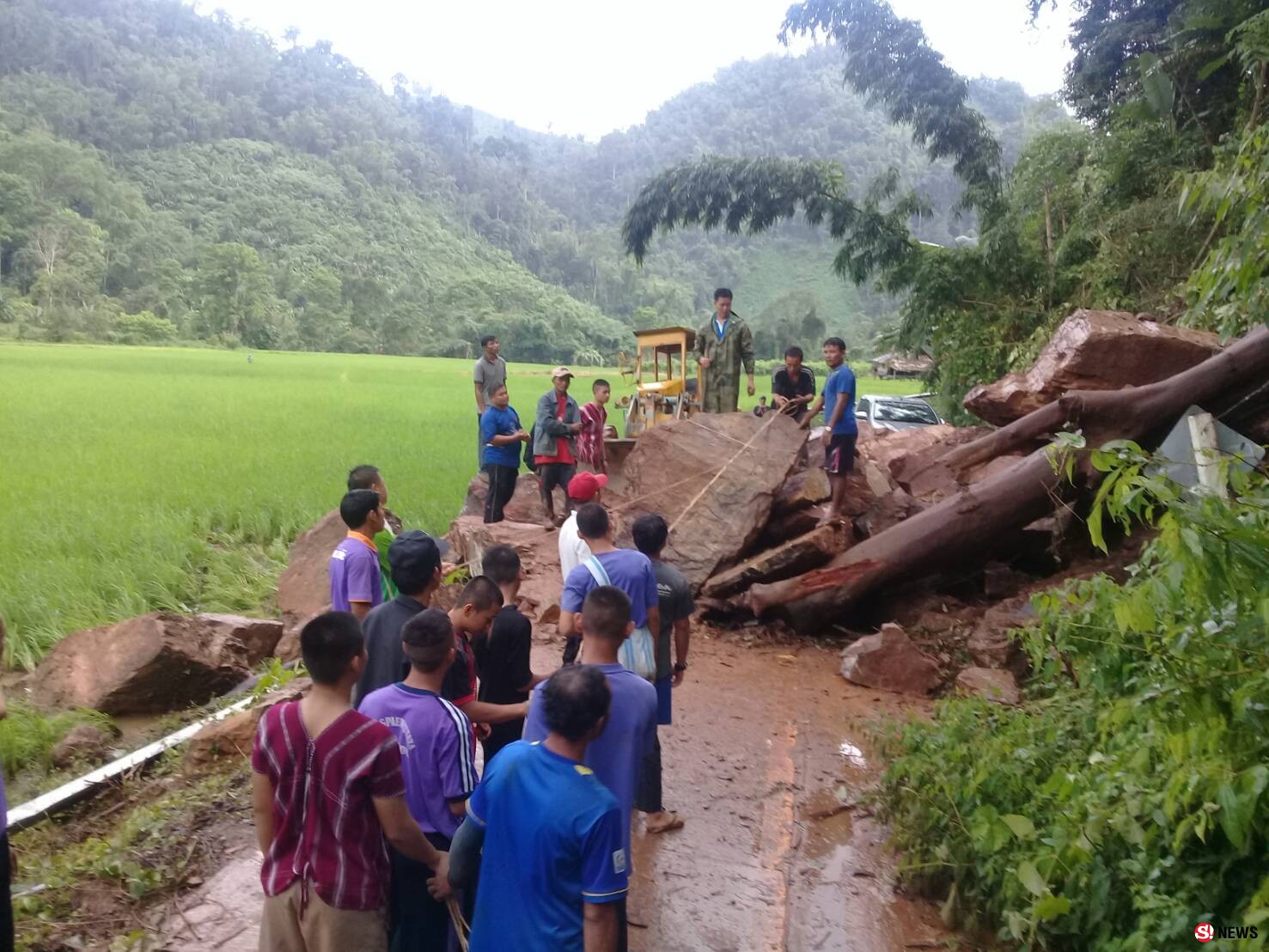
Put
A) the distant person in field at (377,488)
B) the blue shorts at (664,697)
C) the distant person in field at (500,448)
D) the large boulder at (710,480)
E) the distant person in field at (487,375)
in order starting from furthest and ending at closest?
the distant person in field at (487,375)
the distant person in field at (500,448)
the large boulder at (710,480)
the distant person in field at (377,488)
the blue shorts at (664,697)

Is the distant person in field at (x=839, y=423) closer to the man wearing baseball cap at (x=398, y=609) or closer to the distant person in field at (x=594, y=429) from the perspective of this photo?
the distant person in field at (x=594, y=429)

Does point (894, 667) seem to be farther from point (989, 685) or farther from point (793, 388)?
point (793, 388)

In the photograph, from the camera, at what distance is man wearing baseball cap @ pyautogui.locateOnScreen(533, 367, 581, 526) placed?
866 centimetres

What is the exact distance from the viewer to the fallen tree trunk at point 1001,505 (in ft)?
22.0

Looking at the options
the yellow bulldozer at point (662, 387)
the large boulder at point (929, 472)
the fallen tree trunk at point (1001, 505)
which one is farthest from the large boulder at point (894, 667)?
the yellow bulldozer at point (662, 387)

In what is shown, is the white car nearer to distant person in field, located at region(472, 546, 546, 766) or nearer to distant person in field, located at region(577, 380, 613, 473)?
distant person in field, located at region(577, 380, 613, 473)

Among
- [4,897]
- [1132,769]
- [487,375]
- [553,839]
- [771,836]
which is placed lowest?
[771,836]

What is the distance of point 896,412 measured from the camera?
15.8m

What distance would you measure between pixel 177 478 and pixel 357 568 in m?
8.57

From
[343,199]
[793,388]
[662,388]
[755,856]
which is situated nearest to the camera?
[755,856]

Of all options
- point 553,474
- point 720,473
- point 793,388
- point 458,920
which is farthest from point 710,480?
point 458,920

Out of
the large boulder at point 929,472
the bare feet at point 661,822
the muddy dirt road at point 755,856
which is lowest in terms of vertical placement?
the muddy dirt road at point 755,856

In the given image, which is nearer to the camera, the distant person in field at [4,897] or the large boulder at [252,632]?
the distant person in field at [4,897]

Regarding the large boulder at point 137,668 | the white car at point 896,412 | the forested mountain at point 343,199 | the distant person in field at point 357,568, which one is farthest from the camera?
the forested mountain at point 343,199
